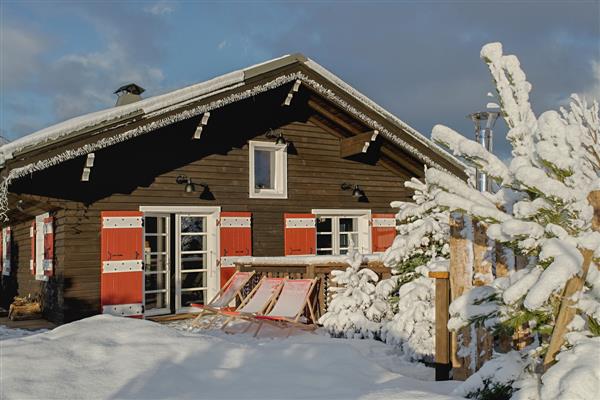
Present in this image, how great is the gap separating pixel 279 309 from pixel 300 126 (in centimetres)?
460

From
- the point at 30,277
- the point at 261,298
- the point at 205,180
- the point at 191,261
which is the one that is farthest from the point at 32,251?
the point at 261,298

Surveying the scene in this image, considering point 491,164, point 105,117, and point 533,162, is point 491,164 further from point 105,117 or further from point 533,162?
point 105,117

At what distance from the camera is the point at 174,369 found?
3.27m

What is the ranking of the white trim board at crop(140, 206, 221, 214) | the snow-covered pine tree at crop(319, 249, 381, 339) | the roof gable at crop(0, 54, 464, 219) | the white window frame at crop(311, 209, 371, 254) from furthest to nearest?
the white window frame at crop(311, 209, 371, 254) → the white trim board at crop(140, 206, 221, 214) → the roof gable at crop(0, 54, 464, 219) → the snow-covered pine tree at crop(319, 249, 381, 339)

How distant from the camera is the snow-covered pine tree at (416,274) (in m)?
5.57

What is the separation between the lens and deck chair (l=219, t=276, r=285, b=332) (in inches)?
326

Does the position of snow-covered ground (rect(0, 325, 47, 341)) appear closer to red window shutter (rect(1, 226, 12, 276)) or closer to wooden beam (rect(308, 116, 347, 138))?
red window shutter (rect(1, 226, 12, 276))

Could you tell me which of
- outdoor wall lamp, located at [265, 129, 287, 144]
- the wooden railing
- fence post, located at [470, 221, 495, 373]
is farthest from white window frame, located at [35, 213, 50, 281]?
fence post, located at [470, 221, 495, 373]

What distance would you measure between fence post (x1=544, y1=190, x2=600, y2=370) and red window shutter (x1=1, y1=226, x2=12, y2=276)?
12.7 meters

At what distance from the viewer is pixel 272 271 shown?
9.55m

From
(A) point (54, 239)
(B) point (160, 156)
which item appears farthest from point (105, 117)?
(A) point (54, 239)

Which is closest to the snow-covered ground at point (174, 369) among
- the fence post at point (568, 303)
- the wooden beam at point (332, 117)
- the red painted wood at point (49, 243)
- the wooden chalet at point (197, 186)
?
A: the fence post at point (568, 303)

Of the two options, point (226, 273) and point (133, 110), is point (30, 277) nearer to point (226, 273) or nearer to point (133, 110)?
point (226, 273)

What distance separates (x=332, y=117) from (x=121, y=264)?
5105mm
